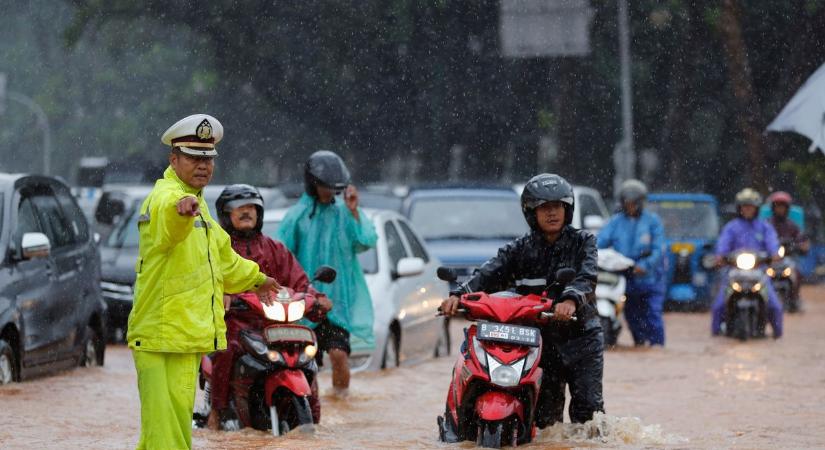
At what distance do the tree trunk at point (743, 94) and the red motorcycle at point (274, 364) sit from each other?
75.1 ft

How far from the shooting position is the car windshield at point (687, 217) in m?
25.7

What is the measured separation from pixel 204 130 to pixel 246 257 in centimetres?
255

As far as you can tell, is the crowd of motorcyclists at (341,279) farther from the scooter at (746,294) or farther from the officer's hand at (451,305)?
the scooter at (746,294)

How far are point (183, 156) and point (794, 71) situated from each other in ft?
86.0

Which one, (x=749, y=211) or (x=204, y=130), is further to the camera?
(x=749, y=211)

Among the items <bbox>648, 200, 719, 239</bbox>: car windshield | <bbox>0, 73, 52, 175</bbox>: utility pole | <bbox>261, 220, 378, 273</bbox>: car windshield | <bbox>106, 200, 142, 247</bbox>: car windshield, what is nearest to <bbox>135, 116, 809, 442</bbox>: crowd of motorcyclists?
<bbox>261, 220, 378, 273</bbox>: car windshield

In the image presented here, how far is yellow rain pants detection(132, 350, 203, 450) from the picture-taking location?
A: 7.46 meters

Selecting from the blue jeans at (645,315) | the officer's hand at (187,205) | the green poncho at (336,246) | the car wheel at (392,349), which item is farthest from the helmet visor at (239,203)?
the blue jeans at (645,315)

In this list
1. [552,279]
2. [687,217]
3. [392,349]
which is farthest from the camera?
[687,217]

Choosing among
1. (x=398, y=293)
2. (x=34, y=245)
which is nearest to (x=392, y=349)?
(x=398, y=293)

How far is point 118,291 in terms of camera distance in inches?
680

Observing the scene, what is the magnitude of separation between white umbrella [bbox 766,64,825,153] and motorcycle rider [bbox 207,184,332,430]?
22.6ft

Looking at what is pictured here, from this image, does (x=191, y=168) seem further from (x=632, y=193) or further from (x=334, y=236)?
(x=632, y=193)

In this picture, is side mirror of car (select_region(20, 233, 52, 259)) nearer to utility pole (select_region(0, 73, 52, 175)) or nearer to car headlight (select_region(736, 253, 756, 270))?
car headlight (select_region(736, 253, 756, 270))
